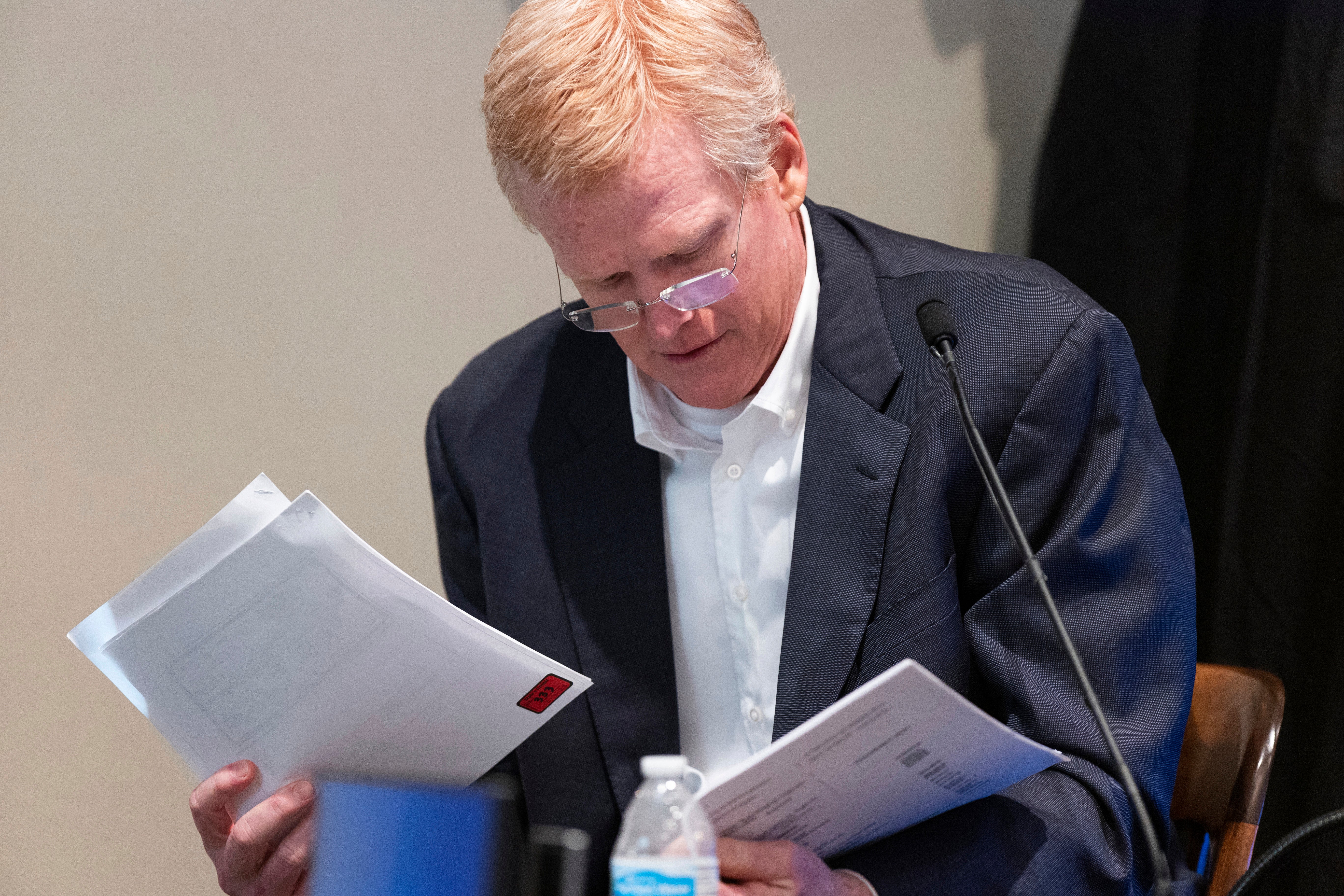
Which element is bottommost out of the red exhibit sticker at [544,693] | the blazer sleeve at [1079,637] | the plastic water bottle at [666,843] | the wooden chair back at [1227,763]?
the wooden chair back at [1227,763]

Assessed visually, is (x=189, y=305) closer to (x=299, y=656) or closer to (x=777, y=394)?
(x=299, y=656)

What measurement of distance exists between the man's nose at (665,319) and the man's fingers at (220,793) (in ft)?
1.86

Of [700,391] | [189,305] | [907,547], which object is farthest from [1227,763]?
[189,305]

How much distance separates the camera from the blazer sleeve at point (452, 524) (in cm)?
139

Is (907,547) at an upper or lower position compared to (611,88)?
lower

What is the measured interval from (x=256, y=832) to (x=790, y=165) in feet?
2.84

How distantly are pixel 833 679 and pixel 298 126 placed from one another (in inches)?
42.9

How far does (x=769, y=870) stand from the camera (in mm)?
807

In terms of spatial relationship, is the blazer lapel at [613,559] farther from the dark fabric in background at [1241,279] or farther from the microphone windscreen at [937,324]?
the dark fabric in background at [1241,279]

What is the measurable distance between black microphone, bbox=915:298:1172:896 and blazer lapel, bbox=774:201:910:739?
0.29 ft

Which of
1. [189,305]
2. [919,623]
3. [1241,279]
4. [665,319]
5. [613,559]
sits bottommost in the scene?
[1241,279]

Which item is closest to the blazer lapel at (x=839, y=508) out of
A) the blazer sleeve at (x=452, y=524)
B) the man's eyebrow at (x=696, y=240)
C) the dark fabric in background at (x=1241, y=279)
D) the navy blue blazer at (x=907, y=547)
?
the navy blue blazer at (x=907, y=547)

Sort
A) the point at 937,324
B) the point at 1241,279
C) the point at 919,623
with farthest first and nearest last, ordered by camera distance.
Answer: the point at 1241,279 < the point at 919,623 < the point at 937,324

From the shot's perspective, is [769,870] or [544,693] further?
[544,693]
